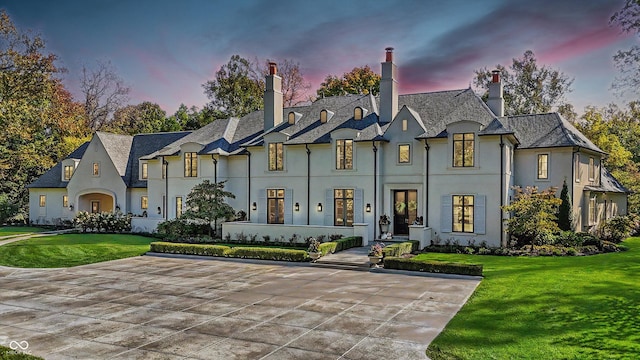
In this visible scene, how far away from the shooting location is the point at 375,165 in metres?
23.3

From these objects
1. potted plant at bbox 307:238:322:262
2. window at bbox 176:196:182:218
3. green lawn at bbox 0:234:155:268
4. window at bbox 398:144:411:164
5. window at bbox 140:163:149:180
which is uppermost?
window at bbox 398:144:411:164

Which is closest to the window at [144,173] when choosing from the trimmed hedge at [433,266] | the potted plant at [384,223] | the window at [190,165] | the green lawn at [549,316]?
the window at [190,165]

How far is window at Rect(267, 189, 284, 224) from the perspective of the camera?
26.1 m

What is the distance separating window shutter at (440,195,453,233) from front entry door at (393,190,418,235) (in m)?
1.54

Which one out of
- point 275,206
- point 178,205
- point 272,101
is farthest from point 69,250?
point 272,101

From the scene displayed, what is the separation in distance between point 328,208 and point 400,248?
6665 mm

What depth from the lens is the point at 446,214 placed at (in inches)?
854

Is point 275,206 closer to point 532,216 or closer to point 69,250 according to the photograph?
point 69,250

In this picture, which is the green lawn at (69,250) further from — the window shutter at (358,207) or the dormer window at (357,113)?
the dormer window at (357,113)

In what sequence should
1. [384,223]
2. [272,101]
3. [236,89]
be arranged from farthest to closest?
[236,89]
[272,101]
[384,223]

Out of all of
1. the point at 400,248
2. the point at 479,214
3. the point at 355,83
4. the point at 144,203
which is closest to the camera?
the point at 400,248

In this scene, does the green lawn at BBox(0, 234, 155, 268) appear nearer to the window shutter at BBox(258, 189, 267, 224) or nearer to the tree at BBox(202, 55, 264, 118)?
the window shutter at BBox(258, 189, 267, 224)

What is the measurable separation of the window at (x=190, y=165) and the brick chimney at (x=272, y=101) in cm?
482

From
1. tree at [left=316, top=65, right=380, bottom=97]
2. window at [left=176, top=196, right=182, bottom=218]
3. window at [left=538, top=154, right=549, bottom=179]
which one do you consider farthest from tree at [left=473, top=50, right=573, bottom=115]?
window at [left=176, top=196, right=182, bottom=218]
